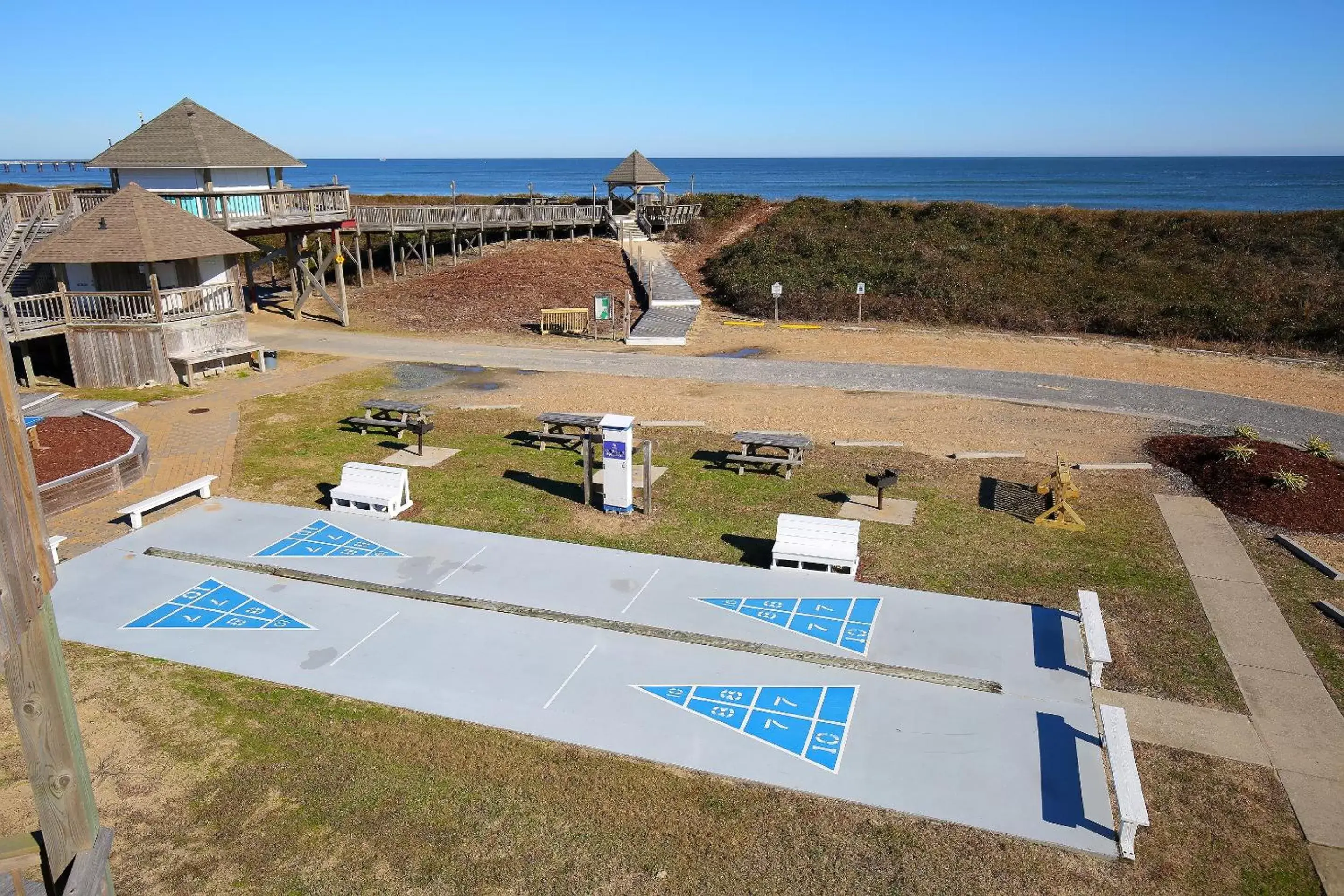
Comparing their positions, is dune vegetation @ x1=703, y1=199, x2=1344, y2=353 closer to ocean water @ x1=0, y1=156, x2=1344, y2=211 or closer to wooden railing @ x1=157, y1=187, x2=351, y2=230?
wooden railing @ x1=157, y1=187, x2=351, y2=230

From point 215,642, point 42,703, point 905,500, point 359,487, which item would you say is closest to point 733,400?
point 905,500

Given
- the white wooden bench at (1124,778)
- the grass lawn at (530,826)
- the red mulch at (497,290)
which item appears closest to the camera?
the grass lawn at (530,826)

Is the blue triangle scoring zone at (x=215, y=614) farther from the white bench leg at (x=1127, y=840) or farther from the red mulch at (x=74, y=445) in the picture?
the white bench leg at (x=1127, y=840)

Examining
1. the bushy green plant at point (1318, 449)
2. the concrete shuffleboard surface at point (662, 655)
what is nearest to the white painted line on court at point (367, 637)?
A: the concrete shuffleboard surface at point (662, 655)

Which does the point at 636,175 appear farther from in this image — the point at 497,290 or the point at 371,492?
the point at 371,492

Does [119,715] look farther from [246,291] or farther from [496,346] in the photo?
[246,291]

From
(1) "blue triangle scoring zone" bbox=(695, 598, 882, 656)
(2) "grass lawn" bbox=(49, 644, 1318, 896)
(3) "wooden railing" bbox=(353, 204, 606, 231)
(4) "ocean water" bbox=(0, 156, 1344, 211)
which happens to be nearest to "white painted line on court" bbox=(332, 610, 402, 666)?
(2) "grass lawn" bbox=(49, 644, 1318, 896)
